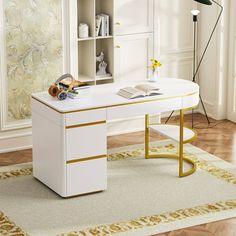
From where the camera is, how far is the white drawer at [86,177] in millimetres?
5961

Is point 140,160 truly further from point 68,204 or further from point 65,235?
point 65,235

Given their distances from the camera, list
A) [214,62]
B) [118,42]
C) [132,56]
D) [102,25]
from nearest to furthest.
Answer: [102,25]
[118,42]
[132,56]
[214,62]

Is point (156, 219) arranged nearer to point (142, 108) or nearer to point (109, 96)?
point (142, 108)

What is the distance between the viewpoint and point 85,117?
231 inches

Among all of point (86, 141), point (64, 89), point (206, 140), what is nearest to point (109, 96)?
point (64, 89)

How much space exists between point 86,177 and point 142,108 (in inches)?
29.1

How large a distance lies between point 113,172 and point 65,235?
4.48 feet

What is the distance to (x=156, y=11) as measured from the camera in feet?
25.0

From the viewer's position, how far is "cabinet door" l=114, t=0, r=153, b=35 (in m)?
7.46

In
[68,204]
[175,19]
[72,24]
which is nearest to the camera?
[68,204]

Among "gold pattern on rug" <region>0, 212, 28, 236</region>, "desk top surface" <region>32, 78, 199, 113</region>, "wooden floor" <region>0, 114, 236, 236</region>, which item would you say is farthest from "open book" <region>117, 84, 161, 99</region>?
"gold pattern on rug" <region>0, 212, 28, 236</region>

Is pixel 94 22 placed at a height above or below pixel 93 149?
above

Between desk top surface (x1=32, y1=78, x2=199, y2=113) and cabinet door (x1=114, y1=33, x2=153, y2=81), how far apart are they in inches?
34.8

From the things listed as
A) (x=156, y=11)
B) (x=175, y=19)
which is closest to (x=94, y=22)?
(x=156, y=11)
